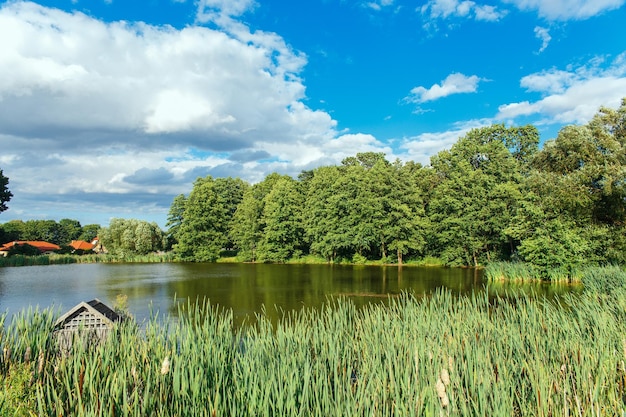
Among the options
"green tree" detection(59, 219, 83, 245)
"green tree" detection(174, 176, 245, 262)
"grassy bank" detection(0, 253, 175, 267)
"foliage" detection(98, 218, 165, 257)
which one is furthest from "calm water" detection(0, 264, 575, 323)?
"green tree" detection(59, 219, 83, 245)

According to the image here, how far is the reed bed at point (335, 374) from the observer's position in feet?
9.90

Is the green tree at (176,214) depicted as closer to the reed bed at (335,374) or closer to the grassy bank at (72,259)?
the grassy bank at (72,259)

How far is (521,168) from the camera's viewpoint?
30172mm

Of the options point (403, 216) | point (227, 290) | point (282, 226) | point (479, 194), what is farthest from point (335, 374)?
point (282, 226)

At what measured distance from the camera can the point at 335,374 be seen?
3.28m

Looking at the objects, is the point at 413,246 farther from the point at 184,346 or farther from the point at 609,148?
the point at 184,346

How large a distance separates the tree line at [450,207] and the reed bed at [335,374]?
607 inches

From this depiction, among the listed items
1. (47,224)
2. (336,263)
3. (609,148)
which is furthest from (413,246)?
(47,224)

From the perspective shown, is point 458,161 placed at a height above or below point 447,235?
above

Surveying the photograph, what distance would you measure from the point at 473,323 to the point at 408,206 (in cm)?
2950

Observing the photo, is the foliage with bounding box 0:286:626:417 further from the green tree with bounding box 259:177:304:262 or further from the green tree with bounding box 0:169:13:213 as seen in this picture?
the green tree with bounding box 0:169:13:213

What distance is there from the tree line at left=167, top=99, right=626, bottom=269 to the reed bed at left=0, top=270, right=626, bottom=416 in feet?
50.6

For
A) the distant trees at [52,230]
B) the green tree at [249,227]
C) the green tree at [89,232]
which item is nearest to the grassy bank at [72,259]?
the green tree at [249,227]

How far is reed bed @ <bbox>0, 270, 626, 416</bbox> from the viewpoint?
3017 millimetres
